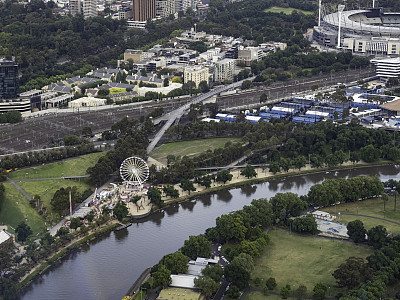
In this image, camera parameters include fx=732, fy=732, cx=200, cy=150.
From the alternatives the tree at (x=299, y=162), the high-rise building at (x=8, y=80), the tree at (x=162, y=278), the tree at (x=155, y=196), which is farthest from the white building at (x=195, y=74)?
the tree at (x=162, y=278)

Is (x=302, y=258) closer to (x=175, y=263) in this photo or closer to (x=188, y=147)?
(x=175, y=263)

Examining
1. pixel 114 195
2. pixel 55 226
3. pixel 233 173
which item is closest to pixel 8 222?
pixel 55 226

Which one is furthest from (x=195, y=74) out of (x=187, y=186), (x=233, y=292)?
(x=233, y=292)

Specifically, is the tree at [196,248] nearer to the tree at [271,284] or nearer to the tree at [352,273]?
the tree at [271,284]

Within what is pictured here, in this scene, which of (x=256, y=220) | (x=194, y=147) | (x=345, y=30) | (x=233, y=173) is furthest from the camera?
(x=345, y=30)

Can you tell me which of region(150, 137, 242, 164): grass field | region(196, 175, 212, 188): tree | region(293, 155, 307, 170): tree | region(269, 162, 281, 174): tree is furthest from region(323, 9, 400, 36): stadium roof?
region(196, 175, 212, 188): tree

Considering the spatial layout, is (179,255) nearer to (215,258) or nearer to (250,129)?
(215,258)

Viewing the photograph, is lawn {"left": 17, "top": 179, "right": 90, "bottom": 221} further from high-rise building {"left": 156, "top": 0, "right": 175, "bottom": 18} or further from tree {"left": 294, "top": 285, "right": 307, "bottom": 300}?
high-rise building {"left": 156, "top": 0, "right": 175, "bottom": 18}
